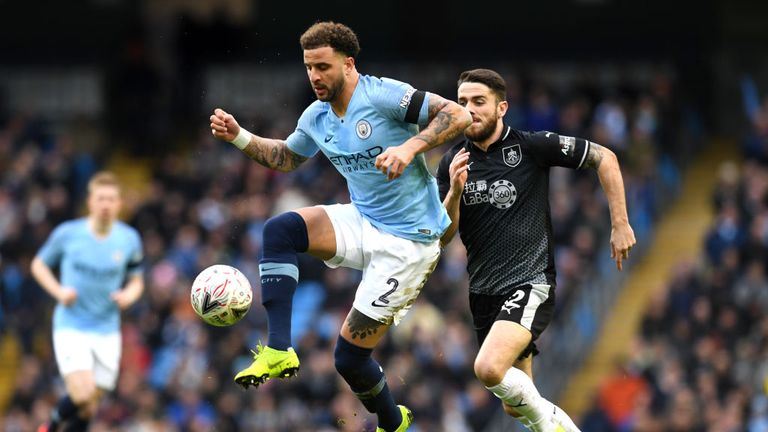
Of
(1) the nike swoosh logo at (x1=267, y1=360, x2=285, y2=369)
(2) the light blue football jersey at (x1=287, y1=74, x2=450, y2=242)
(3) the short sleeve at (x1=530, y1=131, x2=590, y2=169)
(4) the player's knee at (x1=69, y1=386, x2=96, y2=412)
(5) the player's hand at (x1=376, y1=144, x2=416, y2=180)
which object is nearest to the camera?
(5) the player's hand at (x1=376, y1=144, x2=416, y2=180)

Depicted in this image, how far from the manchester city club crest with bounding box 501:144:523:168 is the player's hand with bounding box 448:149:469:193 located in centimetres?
46

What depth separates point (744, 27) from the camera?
26328 millimetres

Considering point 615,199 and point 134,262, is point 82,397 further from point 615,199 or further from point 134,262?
point 615,199

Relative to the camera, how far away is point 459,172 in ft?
32.7

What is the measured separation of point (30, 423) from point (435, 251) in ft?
33.7

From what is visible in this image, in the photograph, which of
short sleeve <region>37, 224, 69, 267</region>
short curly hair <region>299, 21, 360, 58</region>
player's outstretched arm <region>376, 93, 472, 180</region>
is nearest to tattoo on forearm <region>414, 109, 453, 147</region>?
player's outstretched arm <region>376, 93, 472, 180</region>

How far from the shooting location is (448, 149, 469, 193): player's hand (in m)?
9.98

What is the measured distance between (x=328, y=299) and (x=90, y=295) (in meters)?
7.02

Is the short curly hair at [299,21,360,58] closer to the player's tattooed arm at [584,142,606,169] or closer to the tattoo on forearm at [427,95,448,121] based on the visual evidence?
the tattoo on forearm at [427,95,448,121]

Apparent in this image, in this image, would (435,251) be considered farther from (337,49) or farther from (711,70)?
(711,70)

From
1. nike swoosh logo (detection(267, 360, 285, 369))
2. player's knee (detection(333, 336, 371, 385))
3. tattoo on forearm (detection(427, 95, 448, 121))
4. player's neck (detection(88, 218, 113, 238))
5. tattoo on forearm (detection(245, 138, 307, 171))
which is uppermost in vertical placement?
tattoo on forearm (detection(427, 95, 448, 121))

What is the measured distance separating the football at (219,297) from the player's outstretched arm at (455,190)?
149cm

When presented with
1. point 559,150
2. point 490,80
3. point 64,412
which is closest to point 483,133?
point 490,80

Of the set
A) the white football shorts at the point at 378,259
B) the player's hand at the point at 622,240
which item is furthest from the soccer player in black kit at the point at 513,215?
the white football shorts at the point at 378,259
